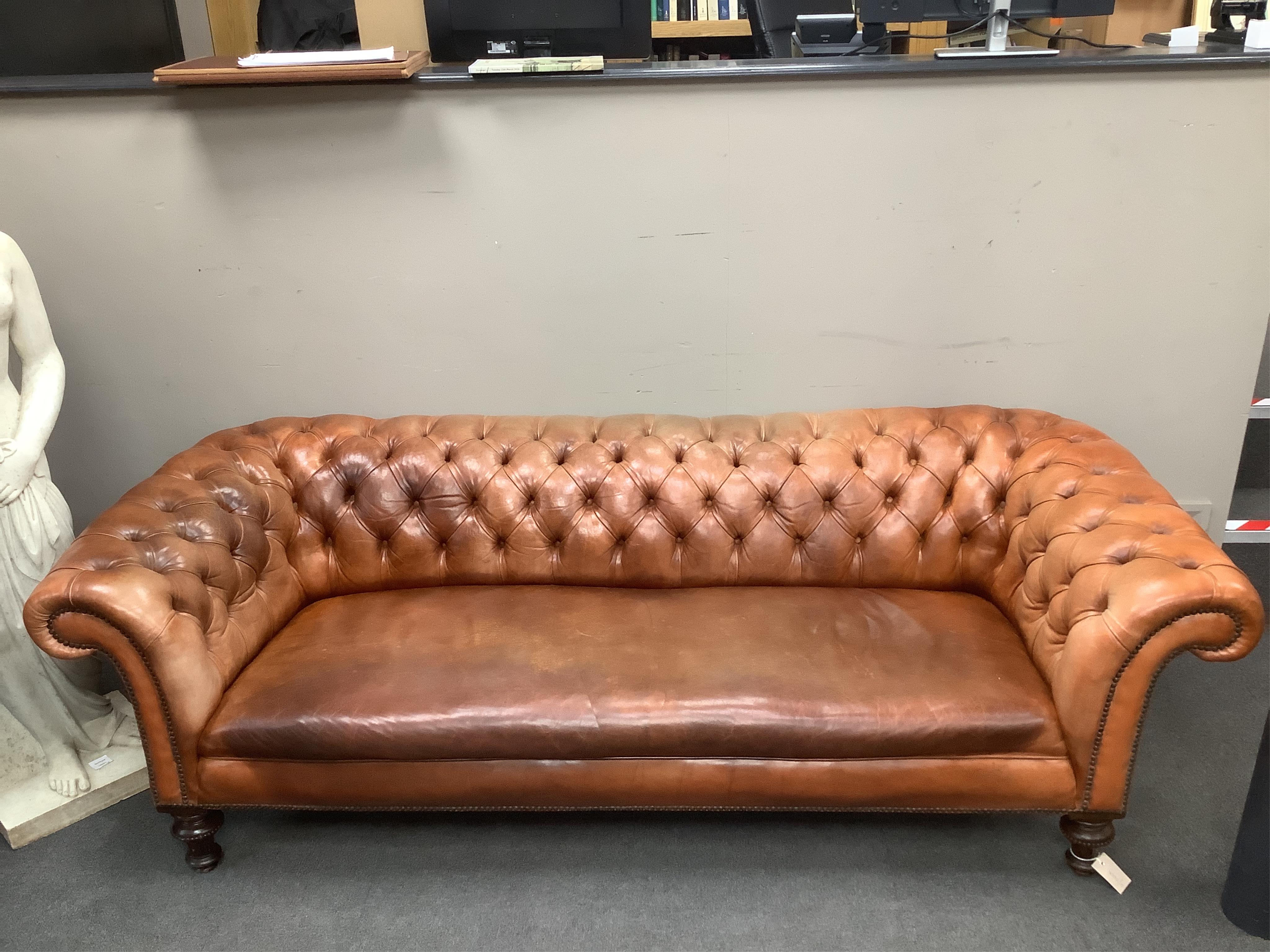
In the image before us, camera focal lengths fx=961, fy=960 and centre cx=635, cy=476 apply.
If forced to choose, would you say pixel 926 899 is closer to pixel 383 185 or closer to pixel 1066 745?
pixel 1066 745

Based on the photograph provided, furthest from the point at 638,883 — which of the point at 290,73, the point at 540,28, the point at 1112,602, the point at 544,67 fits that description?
the point at 540,28

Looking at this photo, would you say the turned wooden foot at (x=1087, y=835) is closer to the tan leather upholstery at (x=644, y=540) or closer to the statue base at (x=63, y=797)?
the tan leather upholstery at (x=644, y=540)

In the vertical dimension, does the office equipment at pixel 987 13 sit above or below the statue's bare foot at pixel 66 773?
above

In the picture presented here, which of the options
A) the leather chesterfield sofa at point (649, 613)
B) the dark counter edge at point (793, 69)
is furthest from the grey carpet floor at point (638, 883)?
the dark counter edge at point (793, 69)

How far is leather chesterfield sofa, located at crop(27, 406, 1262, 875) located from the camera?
1.78 meters

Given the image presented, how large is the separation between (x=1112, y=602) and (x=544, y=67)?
1.64 m

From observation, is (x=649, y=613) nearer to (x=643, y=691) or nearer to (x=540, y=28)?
(x=643, y=691)

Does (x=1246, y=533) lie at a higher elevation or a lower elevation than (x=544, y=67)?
lower

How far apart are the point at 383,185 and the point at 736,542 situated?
1.22 metres

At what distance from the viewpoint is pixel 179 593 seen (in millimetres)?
1830

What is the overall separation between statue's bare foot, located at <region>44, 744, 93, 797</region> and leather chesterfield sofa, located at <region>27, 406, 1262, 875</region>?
0.37 m

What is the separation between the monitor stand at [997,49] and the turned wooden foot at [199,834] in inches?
89.5

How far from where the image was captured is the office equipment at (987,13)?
222 centimetres

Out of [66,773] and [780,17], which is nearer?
[66,773]
